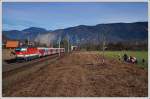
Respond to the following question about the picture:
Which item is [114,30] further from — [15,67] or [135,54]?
[15,67]

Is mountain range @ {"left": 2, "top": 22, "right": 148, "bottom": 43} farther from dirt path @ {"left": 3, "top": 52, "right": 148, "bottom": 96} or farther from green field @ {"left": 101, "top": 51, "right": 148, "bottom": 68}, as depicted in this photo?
dirt path @ {"left": 3, "top": 52, "right": 148, "bottom": 96}

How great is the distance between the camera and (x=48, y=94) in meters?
10.4

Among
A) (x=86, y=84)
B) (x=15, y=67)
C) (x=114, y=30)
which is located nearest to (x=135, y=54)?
(x=114, y=30)

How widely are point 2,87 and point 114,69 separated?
484cm

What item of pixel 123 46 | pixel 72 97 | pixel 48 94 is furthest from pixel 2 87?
pixel 123 46

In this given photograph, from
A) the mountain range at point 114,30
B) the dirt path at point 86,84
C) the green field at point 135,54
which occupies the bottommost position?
the dirt path at point 86,84

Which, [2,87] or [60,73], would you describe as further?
[60,73]

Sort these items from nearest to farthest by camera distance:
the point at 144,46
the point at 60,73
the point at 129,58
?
the point at 144,46 < the point at 60,73 < the point at 129,58

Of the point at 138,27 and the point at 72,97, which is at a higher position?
the point at 138,27

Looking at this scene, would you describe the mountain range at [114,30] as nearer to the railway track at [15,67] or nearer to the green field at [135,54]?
the green field at [135,54]

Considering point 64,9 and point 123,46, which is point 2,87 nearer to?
point 64,9

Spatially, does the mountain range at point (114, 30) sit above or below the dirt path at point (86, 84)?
above

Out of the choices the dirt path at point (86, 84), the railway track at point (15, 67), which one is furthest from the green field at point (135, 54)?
the railway track at point (15, 67)

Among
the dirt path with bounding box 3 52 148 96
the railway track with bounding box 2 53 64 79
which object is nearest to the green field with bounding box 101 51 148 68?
the dirt path with bounding box 3 52 148 96
